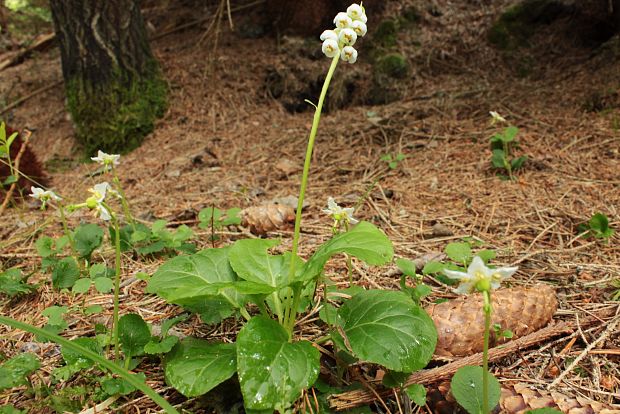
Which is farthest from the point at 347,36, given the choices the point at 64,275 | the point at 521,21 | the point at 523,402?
the point at 521,21

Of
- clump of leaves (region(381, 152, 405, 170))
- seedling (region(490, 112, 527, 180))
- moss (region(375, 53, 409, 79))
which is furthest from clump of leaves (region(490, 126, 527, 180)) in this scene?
moss (region(375, 53, 409, 79))

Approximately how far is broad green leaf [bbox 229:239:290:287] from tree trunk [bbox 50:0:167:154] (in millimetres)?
3526

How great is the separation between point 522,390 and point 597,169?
2.35 m

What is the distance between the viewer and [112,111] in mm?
4500

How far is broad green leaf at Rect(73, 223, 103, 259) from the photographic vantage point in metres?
2.16

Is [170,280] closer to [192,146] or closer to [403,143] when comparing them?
[403,143]

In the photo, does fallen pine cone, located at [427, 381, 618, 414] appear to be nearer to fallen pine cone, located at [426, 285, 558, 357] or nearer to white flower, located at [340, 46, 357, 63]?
fallen pine cone, located at [426, 285, 558, 357]

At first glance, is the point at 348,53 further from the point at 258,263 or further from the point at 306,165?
the point at 258,263

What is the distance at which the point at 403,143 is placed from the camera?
3773 millimetres

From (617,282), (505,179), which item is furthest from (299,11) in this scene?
(617,282)

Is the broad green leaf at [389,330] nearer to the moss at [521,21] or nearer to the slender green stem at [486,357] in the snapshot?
the slender green stem at [486,357]

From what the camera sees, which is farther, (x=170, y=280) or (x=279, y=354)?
(x=170, y=280)

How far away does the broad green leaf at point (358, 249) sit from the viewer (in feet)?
4.24

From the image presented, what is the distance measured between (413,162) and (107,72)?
323cm
